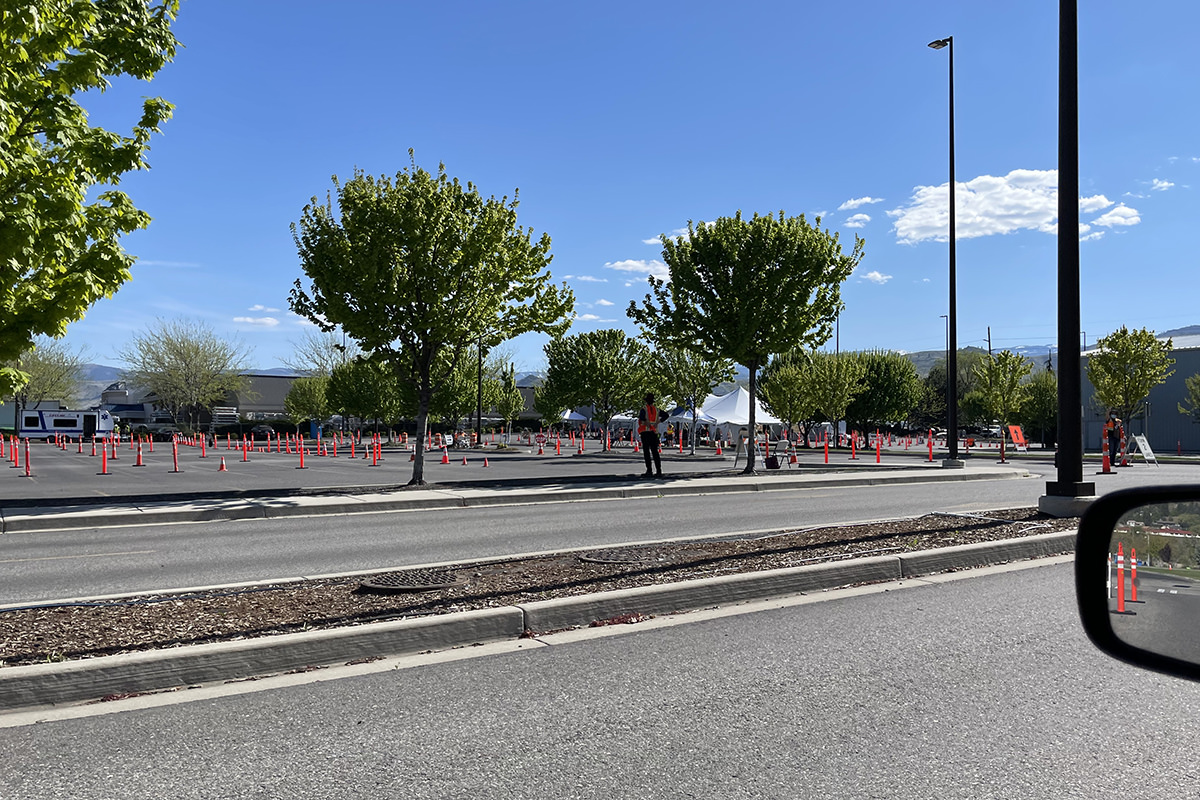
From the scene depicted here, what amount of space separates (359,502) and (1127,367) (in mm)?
39391

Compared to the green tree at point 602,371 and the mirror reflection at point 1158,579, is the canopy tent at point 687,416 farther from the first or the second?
the mirror reflection at point 1158,579

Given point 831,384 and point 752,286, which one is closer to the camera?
point 752,286

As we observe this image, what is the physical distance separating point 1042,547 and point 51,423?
71.7m

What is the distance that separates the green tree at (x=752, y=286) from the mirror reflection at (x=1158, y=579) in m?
22.6

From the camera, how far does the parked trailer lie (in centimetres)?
6624

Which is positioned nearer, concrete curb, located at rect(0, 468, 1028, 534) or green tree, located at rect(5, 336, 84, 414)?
concrete curb, located at rect(0, 468, 1028, 534)

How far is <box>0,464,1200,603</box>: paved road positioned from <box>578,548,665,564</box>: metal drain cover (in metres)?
1.03

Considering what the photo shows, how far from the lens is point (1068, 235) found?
1192 cm

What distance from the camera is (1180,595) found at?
1956 millimetres

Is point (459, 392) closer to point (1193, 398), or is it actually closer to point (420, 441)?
point (420, 441)

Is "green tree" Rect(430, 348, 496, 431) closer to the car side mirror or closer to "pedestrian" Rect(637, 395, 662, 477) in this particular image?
"pedestrian" Rect(637, 395, 662, 477)

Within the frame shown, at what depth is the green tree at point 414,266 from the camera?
18.8 m

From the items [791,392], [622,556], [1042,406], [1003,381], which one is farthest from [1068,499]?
[1042,406]

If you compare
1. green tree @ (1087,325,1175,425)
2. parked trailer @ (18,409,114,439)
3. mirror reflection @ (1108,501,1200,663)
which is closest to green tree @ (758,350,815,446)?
green tree @ (1087,325,1175,425)
